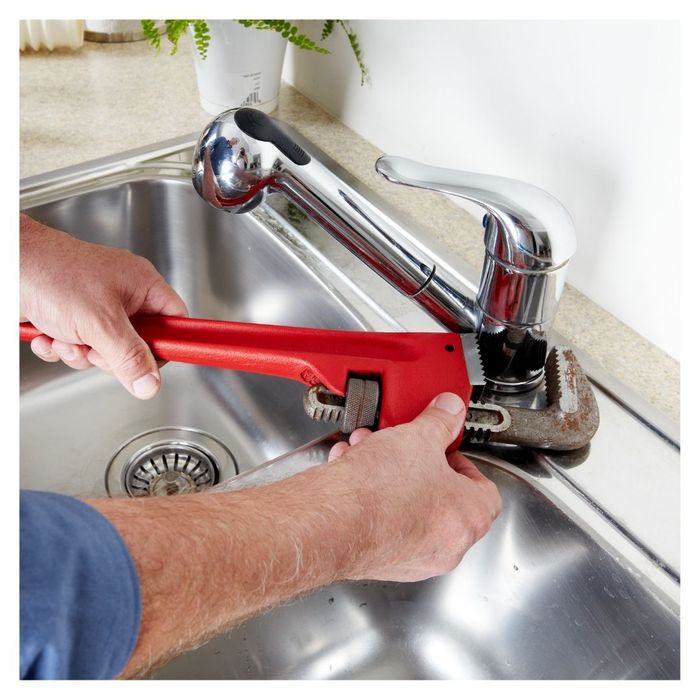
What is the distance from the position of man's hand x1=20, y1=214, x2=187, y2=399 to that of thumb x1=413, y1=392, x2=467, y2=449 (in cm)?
26

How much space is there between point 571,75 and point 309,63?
17.6 inches

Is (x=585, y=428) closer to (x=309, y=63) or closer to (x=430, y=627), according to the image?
(x=430, y=627)

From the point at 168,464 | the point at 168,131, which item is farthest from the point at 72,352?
the point at 168,131

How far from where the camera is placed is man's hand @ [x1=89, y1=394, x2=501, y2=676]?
0.45m

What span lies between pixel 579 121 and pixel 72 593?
0.61 meters

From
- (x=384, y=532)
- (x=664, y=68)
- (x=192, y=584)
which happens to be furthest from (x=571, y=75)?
(x=192, y=584)

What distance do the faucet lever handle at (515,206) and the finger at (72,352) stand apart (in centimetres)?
34

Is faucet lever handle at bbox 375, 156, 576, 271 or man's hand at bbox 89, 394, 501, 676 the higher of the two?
faucet lever handle at bbox 375, 156, 576, 271

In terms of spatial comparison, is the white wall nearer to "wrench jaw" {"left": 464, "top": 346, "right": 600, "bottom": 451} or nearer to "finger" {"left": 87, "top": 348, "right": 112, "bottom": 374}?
"wrench jaw" {"left": 464, "top": 346, "right": 600, "bottom": 451}

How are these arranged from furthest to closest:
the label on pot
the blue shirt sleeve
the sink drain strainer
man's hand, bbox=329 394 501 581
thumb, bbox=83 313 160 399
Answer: the label on pot, the sink drain strainer, thumb, bbox=83 313 160 399, man's hand, bbox=329 394 501 581, the blue shirt sleeve

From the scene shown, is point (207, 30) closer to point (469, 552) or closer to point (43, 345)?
point (43, 345)

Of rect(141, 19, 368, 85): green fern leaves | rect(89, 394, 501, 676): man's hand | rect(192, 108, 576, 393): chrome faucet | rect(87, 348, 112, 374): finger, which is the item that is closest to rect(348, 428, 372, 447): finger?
rect(89, 394, 501, 676): man's hand

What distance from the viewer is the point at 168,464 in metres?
0.88

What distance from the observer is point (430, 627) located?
670 mm
